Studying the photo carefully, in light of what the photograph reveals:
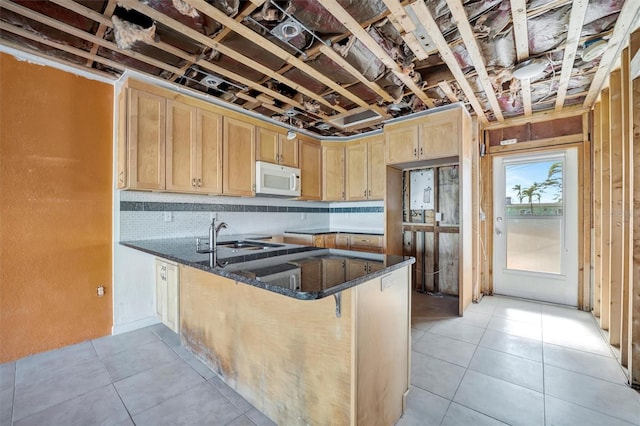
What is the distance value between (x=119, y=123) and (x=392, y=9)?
2605 millimetres

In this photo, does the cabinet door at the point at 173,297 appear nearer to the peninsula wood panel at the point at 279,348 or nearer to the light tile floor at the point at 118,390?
the light tile floor at the point at 118,390

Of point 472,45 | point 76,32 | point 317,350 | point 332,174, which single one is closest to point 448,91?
point 472,45

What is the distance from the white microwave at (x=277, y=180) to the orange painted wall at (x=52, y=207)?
153cm

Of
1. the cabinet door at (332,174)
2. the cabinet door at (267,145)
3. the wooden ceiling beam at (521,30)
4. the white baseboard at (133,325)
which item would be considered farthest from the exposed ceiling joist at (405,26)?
the white baseboard at (133,325)

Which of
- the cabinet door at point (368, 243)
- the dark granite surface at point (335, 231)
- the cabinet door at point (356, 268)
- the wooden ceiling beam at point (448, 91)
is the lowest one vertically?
the cabinet door at point (368, 243)

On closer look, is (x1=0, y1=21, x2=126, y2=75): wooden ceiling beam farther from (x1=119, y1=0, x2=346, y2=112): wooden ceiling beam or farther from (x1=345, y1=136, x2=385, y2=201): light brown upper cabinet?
(x1=345, y1=136, x2=385, y2=201): light brown upper cabinet

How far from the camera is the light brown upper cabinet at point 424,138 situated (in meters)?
3.15

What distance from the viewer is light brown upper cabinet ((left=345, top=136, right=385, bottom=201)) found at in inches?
163

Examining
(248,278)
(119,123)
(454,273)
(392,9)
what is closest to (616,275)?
(454,273)

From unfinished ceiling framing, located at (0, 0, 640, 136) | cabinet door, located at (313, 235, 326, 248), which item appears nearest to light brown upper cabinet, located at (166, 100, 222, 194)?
unfinished ceiling framing, located at (0, 0, 640, 136)

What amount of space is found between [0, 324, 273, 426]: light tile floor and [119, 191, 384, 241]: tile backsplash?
111 cm

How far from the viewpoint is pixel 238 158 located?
129 inches

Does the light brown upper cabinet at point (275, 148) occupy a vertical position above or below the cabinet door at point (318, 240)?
above

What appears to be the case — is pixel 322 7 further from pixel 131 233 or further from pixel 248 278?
pixel 131 233
